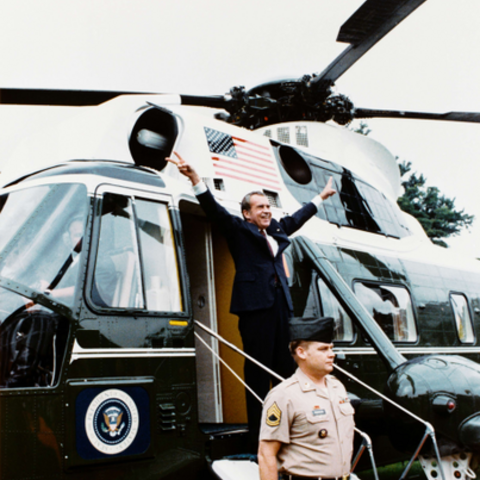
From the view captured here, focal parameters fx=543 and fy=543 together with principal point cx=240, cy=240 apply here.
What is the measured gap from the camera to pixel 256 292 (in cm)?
396

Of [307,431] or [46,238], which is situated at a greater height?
[46,238]

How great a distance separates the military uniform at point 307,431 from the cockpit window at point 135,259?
1.46 m

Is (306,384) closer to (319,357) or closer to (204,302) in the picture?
(319,357)

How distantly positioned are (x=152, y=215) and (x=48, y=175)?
83cm

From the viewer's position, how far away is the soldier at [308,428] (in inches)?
97.2

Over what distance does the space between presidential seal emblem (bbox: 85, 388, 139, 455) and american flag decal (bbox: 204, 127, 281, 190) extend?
8.36ft

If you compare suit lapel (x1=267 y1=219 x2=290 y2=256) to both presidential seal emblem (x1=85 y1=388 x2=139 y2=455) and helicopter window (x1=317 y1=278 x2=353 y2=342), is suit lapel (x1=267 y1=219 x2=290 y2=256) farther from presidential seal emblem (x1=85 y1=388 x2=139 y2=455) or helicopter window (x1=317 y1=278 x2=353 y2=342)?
presidential seal emblem (x1=85 y1=388 x2=139 y2=455)

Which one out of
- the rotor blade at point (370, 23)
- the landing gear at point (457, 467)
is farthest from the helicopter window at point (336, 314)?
the rotor blade at point (370, 23)

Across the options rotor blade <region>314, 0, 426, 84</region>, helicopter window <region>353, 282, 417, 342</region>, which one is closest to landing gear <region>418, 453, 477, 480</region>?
helicopter window <region>353, 282, 417, 342</region>

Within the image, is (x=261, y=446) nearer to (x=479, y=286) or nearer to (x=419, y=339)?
(x=419, y=339)

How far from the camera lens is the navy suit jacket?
3949 mm

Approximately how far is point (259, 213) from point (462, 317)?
4272 mm

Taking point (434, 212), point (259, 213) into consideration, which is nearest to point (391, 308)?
point (259, 213)

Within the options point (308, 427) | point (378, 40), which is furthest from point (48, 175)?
point (378, 40)
